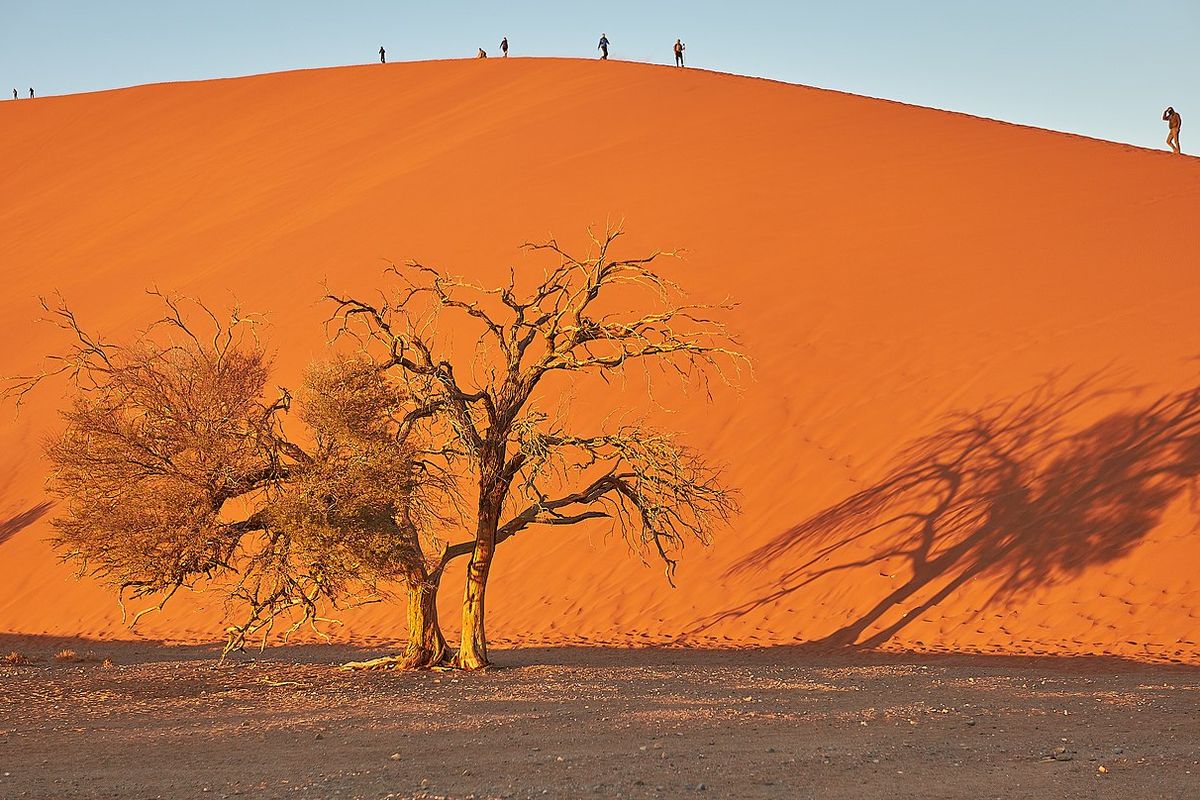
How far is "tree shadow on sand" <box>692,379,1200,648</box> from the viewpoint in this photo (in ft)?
51.2

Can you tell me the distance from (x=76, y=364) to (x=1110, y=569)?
38.3ft

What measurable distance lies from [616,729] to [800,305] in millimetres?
14505

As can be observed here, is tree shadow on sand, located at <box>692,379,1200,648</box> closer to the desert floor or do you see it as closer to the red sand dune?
the red sand dune

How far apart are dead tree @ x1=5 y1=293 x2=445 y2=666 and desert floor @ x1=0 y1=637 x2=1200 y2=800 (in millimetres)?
1105

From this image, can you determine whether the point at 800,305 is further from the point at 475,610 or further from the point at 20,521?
the point at 20,521

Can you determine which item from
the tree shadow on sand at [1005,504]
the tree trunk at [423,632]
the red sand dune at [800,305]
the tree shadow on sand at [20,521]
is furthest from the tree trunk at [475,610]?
the tree shadow on sand at [20,521]

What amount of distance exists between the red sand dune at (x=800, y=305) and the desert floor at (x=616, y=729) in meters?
2.16

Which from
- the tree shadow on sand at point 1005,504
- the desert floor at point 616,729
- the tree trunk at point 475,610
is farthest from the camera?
the tree shadow on sand at point 1005,504

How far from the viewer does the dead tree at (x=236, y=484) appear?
40.7 ft

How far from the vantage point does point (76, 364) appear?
13.4 metres

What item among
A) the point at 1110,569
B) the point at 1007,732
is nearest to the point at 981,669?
the point at 1110,569

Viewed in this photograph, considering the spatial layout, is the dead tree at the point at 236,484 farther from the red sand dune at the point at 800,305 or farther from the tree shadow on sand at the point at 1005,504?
the tree shadow on sand at the point at 1005,504

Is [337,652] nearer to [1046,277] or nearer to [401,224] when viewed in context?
[1046,277]

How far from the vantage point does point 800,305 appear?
2305 centimetres
